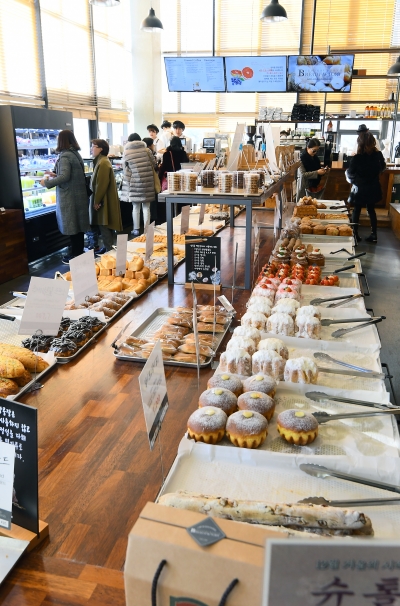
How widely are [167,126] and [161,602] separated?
9828 millimetres

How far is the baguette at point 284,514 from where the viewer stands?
0.91m

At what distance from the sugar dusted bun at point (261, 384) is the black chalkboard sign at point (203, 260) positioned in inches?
44.5

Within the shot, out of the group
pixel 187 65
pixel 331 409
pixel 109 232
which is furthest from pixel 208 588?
pixel 187 65

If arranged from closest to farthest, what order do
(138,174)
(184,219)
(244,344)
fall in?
(244,344)
(184,219)
(138,174)

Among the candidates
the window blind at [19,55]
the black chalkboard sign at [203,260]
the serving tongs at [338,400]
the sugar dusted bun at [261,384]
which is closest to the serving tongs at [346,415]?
the serving tongs at [338,400]

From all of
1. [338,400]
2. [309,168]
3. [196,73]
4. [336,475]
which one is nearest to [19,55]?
[196,73]

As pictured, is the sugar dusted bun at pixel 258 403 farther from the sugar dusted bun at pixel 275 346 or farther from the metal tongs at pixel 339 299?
the metal tongs at pixel 339 299

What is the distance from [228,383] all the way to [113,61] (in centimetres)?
1029

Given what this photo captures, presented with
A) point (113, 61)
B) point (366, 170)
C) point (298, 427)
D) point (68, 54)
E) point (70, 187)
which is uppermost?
point (113, 61)

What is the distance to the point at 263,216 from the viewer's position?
5.36 metres

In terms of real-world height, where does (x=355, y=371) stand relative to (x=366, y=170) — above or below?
below

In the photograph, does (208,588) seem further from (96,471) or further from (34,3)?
(34,3)

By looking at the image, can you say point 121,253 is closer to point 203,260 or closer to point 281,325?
point 203,260

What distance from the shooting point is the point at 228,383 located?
1.49 m
